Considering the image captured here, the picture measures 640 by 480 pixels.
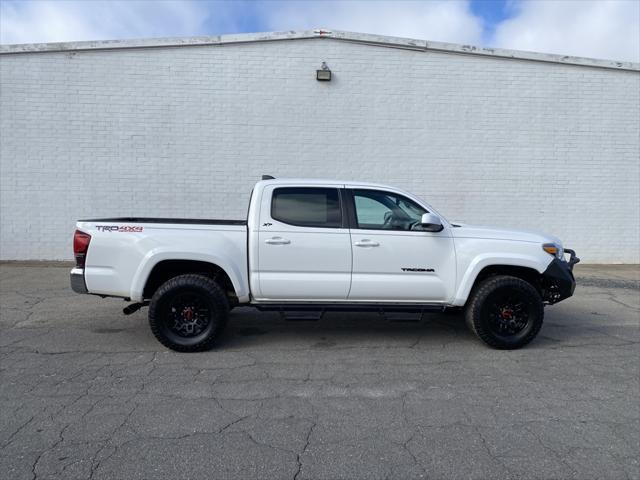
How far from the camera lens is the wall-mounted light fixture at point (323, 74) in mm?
11352

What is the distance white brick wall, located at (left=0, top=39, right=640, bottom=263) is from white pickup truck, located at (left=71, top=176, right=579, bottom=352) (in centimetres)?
599

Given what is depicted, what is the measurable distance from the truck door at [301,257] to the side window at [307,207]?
12 mm

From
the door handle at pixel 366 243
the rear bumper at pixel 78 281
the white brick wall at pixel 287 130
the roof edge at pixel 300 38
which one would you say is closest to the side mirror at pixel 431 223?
the door handle at pixel 366 243

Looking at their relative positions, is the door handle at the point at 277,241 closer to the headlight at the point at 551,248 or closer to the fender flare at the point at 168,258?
the fender flare at the point at 168,258

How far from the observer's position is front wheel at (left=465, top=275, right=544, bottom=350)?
18.5 ft

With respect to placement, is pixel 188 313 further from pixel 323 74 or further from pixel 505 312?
pixel 323 74

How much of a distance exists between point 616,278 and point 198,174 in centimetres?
964

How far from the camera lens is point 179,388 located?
452 cm

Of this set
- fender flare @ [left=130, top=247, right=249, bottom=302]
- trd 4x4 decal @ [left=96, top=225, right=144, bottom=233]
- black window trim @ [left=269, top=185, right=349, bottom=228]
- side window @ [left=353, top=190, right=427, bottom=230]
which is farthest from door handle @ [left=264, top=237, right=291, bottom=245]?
trd 4x4 decal @ [left=96, top=225, right=144, bottom=233]

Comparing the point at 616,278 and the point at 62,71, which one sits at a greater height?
the point at 62,71

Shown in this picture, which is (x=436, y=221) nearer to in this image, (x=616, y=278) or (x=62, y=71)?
(x=616, y=278)

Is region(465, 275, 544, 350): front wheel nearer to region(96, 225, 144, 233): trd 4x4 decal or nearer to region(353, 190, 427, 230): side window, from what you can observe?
region(353, 190, 427, 230): side window

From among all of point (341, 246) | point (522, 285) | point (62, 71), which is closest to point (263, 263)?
point (341, 246)

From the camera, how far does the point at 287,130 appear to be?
11539 millimetres
